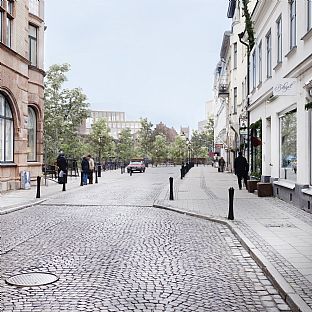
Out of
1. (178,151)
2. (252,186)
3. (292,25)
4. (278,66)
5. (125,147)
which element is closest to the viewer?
(292,25)

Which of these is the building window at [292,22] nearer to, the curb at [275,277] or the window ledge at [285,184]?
the window ledge at [285,184]

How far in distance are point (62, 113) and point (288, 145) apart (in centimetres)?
3071

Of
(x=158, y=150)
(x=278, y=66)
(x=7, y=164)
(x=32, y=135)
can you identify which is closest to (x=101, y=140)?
(x=158, y=150)

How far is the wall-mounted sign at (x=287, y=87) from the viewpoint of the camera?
48.2 ft

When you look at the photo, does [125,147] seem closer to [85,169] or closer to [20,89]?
[85,169]

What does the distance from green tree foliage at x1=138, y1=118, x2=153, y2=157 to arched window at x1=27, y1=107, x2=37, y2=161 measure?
6746 cm

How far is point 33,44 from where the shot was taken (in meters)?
25.1

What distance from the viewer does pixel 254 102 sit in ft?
75.7

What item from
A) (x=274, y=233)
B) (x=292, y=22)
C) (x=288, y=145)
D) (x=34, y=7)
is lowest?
(x=274, y=233)

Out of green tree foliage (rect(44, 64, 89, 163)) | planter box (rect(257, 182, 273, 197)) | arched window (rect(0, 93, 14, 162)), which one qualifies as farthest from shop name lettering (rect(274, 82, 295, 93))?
green tree foliage (rect(44, 64, 89, 163))

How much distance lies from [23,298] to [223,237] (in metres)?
5.26

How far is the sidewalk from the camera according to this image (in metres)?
5.98

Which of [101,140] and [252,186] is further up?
[101,140]

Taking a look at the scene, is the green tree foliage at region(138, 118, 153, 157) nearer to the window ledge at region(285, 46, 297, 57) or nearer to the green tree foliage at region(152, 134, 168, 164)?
the green tree foliage at region(152, 134, 168, 164)
